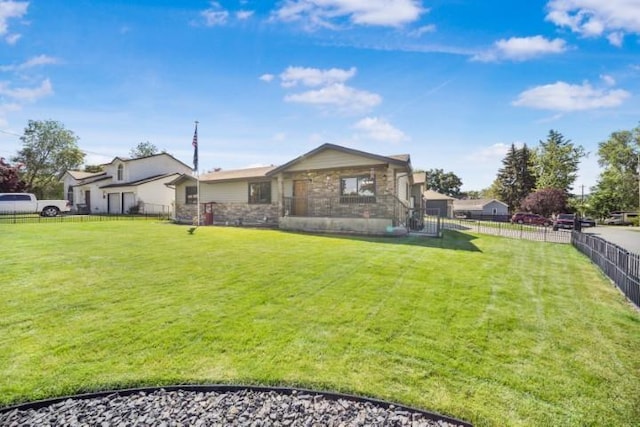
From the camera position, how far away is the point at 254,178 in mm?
18203

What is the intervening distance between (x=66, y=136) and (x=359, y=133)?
44011mm

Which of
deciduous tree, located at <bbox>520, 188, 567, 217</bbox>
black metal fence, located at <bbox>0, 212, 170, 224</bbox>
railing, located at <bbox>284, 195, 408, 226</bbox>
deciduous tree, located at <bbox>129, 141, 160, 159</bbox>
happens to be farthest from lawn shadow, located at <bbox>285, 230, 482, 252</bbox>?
deciduous tree, located at <bbox>129, 141, 160, 159</bbox>

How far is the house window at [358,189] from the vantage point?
574 inches

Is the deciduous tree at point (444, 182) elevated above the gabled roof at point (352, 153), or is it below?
above

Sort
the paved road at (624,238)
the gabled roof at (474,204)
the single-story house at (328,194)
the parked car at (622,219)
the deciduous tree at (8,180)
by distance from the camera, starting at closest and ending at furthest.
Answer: the single-story house at (328,194)
the paved road at (624,238)
the deciduous tree at (8,180)
the parked car at (622,219)
the gabled roof at (474,204)

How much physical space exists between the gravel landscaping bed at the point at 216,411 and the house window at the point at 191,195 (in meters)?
19.9

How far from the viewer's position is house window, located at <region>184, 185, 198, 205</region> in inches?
845

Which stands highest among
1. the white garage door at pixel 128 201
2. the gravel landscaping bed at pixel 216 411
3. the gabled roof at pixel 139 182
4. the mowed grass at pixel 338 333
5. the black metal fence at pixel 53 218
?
the gabled roof at pixel 139 182

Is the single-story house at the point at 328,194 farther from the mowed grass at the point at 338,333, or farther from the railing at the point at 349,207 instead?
the mowed grass at the point at 338,333

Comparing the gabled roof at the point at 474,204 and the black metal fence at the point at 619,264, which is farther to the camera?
the gabled roof at the point at 474,204

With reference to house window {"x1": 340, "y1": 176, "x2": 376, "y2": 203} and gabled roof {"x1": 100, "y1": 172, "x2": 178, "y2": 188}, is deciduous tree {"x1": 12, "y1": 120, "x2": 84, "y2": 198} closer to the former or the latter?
gabled roof {"x1": 100, "y1": 172, "x2": 178, "y2": 188}

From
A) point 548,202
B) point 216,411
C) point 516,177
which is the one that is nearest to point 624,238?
point 548,202

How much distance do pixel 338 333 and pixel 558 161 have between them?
190 feet

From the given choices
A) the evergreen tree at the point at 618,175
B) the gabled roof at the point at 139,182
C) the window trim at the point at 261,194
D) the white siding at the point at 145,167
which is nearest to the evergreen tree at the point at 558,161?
the evergreen tree at the point at 618,175
